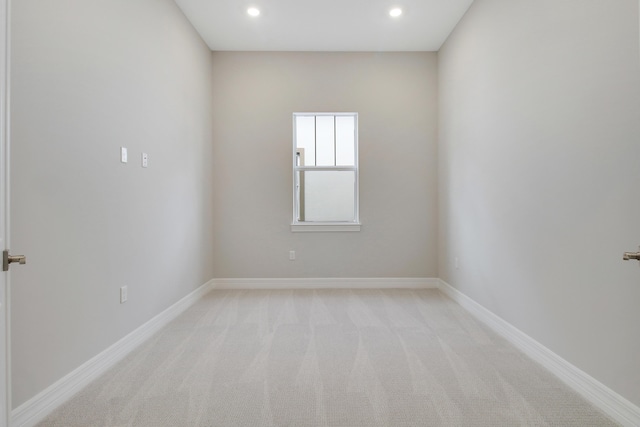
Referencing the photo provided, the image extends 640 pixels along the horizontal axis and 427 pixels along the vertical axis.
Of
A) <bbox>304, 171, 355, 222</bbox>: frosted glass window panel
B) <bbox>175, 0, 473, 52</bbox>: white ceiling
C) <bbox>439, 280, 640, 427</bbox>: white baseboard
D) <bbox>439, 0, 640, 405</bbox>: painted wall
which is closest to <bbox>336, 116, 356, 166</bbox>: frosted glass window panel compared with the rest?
<bbox>304, 171, 355, 222</bbox>: frosted glass window panel

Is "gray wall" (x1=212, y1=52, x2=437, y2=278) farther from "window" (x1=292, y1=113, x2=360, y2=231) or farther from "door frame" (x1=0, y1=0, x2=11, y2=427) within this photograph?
"door frame" (x1=0, y1=0, x2=11, y2=427)

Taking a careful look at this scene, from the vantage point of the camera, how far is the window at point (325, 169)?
4.63m

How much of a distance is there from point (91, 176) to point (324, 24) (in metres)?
2.81

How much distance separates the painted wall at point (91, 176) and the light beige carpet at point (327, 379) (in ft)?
1.24

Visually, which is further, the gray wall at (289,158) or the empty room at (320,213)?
the gray wall at (289,158)

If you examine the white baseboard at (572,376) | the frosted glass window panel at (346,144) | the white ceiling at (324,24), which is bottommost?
the white baseboard at (572,376)

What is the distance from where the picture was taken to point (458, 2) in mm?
3430

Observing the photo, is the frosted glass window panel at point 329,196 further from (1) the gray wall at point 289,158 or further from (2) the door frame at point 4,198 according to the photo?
(2) the door frame at point 4,198

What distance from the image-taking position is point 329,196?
4.66 m

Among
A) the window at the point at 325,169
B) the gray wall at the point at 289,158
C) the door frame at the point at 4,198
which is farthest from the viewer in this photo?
the window at the point at 325,169

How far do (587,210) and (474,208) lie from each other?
1491 millimetres

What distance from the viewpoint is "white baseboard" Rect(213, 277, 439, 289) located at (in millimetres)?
4520

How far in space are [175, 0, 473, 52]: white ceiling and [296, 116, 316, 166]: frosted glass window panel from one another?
86 centimetres

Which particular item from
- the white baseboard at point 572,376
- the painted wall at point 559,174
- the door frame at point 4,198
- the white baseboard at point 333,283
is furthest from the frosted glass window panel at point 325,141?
the door frame at point 4,198
